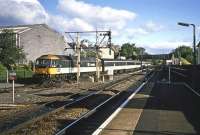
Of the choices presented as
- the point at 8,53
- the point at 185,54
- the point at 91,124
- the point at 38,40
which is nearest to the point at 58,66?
the point at 8,53

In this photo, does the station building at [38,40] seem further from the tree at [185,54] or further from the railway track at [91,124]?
the railway track at [91,124]

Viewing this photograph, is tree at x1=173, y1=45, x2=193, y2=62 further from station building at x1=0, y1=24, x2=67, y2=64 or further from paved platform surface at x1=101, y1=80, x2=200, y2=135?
paved platform surface at x1=101, y1=80, x2=200, y2=135

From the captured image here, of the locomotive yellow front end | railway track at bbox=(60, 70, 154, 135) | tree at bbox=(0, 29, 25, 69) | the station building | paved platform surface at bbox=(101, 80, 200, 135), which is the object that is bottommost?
railway track at bbox=(60, 70, 154, 135)

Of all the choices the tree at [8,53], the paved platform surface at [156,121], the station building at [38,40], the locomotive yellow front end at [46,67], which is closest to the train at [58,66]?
the locomotive yellow front end at [46,67]

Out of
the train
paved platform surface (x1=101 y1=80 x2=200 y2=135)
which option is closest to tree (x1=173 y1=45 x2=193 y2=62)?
the train

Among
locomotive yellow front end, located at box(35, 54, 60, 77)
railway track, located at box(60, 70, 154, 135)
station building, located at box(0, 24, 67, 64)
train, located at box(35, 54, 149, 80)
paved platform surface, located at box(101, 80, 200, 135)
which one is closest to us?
paved platform surface, located at box(101, 80, 200, 135)

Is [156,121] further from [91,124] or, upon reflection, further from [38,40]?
[38,40]

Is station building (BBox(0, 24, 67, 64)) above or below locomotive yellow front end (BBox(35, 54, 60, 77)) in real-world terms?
above

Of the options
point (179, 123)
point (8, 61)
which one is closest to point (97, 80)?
point (8, 61)

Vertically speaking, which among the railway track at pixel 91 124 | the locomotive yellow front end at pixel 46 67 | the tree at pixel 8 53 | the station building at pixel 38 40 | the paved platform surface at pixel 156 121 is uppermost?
the station building at pixel 38 40

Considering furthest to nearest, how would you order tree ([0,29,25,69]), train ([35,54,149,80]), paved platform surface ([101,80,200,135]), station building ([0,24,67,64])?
station building ([0,24,67,64]), tree ([0,29,25,69]), train ([35,54,149,80]), paved platform surface ([101,80,200,135])

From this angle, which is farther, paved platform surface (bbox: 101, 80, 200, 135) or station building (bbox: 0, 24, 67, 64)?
station building (bbox: 0, 24, 67, 64)

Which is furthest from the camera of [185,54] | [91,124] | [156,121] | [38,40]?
[185,54]

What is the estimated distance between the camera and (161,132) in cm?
1279
